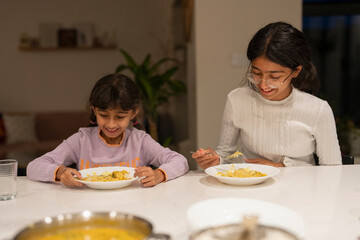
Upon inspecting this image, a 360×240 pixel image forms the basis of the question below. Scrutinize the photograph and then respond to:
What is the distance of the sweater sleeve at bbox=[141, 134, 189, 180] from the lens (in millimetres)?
1531

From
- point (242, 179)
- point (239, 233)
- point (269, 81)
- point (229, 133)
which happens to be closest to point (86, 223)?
point (239, 233)

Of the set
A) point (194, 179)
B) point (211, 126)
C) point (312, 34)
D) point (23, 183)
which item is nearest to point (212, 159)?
point (194, 179)

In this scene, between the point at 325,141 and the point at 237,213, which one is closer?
the point at 237,213

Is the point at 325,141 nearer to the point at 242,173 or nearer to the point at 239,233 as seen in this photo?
the point at 242,173

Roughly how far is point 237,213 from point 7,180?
717 mm

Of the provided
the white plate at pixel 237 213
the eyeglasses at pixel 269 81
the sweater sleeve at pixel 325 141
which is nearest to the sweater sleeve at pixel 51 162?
the white plate at pixel 237 213

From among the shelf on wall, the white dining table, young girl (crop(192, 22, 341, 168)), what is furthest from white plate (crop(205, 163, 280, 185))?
the shelf on wall

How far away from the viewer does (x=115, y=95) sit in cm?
177

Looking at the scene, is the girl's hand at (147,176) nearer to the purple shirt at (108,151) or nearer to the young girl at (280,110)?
the purple shirt at (108,151)

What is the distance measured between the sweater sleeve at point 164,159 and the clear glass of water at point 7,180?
49cm

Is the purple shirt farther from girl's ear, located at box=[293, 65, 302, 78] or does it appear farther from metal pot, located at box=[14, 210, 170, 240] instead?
metal pot, located at box=[14, 210, 170, 240]

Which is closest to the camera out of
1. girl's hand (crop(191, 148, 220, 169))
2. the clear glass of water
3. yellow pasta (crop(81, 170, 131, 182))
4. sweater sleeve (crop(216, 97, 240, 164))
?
the clear glass of water

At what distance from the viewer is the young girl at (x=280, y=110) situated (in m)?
1.85

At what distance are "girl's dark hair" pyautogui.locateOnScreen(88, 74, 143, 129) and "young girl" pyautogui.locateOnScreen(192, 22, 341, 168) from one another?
16.8 inches
